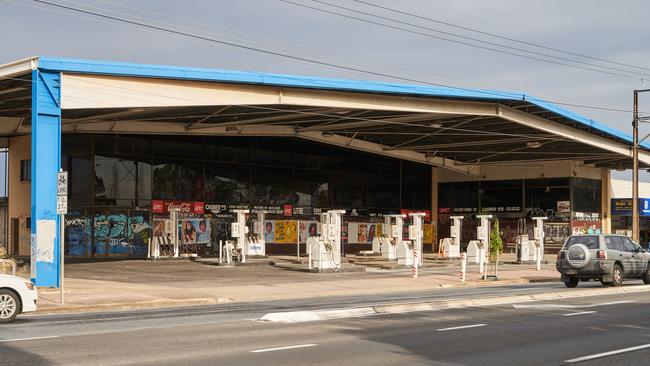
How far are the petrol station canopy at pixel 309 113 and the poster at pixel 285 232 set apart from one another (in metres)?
5.34

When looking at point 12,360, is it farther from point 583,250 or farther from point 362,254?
point 362,254

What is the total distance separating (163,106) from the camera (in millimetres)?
26703

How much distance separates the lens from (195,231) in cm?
4144

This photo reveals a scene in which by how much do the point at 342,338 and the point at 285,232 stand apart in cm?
3306

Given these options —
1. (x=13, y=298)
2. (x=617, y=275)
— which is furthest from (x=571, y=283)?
(x=13, y=298)

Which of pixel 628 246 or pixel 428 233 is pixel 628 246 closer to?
pixel 628 246

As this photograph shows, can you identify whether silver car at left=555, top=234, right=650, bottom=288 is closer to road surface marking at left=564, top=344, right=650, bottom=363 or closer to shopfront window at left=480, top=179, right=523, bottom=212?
road surface marking at left=564, top=344, right=650, bottom=363

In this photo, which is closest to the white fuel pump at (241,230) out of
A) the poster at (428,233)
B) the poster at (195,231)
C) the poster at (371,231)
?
the poster at (195,231)

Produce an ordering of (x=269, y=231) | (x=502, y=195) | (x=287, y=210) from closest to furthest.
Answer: (x=269, y=231)
(x=287, y=210)
(x=502, y=195)

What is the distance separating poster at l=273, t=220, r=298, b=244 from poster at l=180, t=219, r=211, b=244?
4.66 metres

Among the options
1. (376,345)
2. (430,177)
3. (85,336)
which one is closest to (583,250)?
(376,345)

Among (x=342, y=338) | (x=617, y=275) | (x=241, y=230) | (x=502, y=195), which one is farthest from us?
(x=502, y=195)

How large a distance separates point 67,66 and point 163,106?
404 centimetres

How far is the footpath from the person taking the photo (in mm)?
19717
